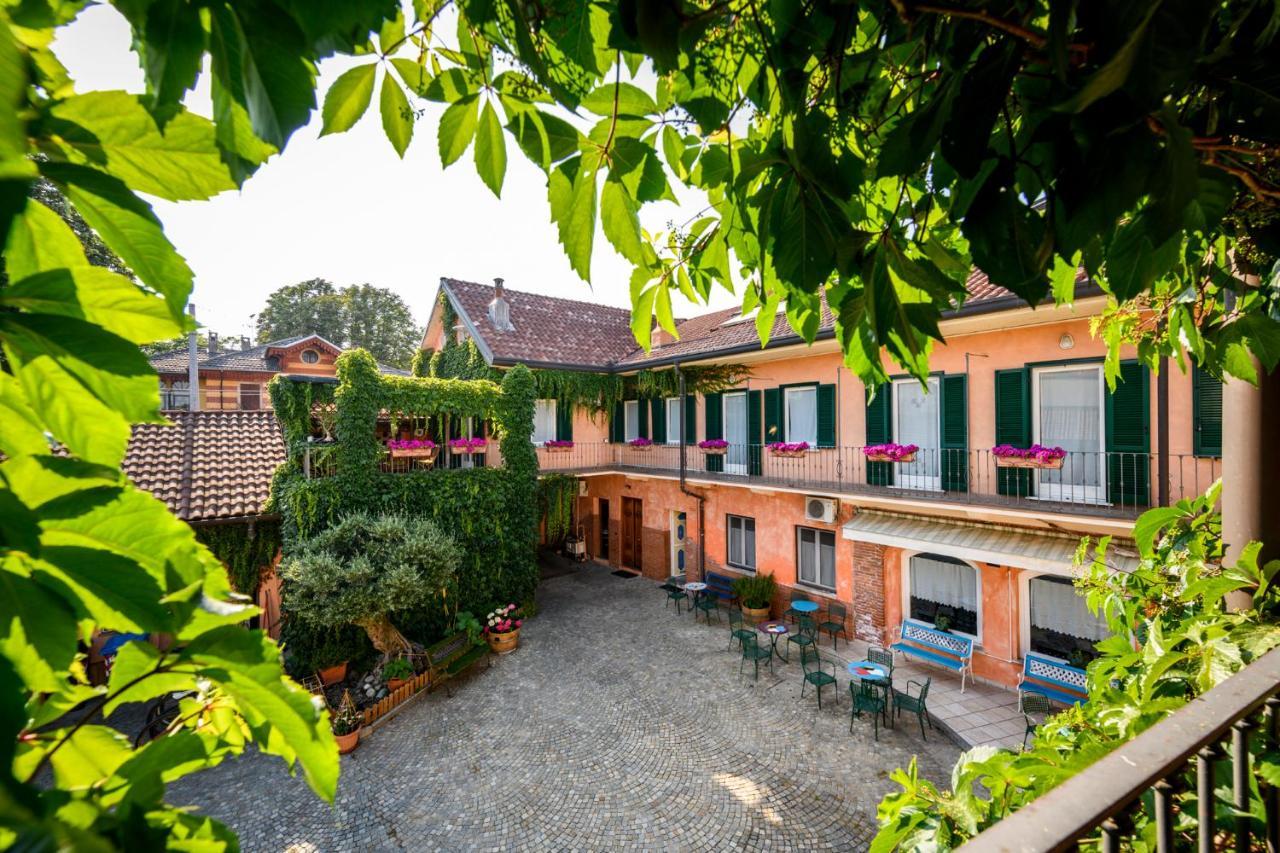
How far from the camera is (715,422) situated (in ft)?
48.0

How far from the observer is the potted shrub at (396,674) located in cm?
970

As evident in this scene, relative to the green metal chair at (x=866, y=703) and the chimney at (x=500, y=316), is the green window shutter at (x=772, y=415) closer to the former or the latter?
the green metal chair at (x=866, y=703)

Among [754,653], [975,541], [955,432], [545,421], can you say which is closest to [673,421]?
[545,421]

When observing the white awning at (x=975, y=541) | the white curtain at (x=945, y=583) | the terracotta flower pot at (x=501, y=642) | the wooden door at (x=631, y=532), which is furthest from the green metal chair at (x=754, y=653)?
the wooden door at (x=631, y=532)

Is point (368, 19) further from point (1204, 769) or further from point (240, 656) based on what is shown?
point (1204, 769)

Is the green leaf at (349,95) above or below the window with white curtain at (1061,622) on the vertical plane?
above

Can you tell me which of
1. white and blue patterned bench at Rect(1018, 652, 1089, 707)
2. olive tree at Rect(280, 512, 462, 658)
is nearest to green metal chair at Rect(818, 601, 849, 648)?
white and blue patterned bench at Rect(1018, 652, 1089, 707)

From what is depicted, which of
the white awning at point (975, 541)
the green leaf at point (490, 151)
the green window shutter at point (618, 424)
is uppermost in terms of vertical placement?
the green leaf at point (490, 151)

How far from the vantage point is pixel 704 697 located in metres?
9.52

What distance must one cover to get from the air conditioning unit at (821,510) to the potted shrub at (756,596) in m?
1.99

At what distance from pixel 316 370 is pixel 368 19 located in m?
38.1

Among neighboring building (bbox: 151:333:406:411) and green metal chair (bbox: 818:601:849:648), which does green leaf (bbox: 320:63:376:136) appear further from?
neighboring building (bbox: 151:333:406:411)

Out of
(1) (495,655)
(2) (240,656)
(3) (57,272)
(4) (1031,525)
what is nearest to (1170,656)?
(2) (240,656)

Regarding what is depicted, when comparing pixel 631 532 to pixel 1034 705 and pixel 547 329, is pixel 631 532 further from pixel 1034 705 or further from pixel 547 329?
pixel 1034 705
